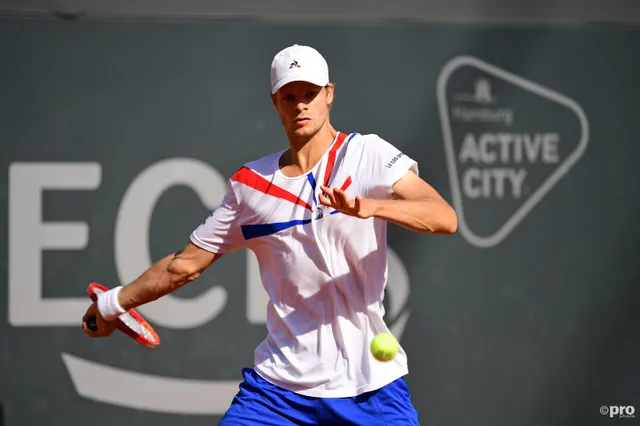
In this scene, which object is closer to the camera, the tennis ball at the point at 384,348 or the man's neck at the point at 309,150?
the tennis ball at the point at 384,348

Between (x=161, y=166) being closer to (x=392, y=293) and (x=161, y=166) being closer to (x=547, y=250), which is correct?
(x=392, y=293)

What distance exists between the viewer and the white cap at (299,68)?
3.03 metres

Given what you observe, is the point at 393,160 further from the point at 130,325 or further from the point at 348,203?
the point at 130,325

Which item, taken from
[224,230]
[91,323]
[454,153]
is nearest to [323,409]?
[224,230]

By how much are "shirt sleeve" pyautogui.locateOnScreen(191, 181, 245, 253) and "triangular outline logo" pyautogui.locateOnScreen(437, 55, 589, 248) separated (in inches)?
72.1

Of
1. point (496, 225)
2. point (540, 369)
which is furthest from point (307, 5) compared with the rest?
point (540, 369)

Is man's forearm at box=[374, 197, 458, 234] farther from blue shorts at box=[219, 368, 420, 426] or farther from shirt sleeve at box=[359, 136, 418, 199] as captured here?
blue shorts at box=[219, 368, 420, 426]

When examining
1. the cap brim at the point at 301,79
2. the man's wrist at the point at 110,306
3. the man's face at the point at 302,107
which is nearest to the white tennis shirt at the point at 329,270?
the man's face at the point at 302,107

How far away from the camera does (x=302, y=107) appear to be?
307 cm

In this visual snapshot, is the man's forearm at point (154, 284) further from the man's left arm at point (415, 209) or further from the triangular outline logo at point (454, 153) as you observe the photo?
the triangular outline logo at point (454, 153)

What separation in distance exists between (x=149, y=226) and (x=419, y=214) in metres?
2.27

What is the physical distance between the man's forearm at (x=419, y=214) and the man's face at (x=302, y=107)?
471 mm

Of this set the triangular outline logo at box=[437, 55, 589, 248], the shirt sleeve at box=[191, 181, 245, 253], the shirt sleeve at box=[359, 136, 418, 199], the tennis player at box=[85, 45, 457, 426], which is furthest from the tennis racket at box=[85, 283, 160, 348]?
the triangular outline logo at box=[437, 55, 589, 248]

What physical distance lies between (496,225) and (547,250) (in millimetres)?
302
